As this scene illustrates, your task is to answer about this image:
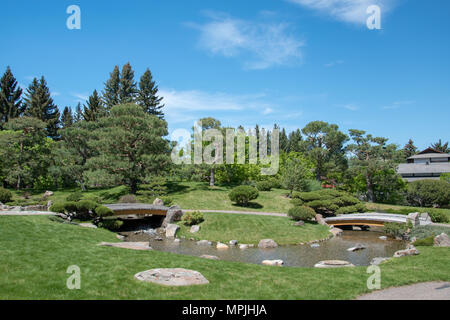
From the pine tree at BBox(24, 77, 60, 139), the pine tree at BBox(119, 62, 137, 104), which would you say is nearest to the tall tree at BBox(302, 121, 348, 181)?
the pine tree at BBox(119, 62, 137, 104)

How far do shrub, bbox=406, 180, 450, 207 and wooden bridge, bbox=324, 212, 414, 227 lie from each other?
13206mm

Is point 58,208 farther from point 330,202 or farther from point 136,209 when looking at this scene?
point 330,202

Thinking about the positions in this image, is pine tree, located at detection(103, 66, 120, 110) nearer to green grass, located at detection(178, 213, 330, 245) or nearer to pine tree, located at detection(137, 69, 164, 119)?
pine tree, located at detection(137, 69, 164, 119)

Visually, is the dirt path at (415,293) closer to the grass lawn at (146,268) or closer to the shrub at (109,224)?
the grass lawn at (146,268)

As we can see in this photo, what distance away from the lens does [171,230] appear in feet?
82.8

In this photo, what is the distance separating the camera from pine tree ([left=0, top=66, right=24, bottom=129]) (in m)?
56.8

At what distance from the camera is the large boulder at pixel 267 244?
22000 millimetres

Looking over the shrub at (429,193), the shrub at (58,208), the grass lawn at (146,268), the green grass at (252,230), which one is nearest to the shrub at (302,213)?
the green grass at (252,230)

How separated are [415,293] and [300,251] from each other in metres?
11.8

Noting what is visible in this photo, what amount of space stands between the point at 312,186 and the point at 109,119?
93.7 ft

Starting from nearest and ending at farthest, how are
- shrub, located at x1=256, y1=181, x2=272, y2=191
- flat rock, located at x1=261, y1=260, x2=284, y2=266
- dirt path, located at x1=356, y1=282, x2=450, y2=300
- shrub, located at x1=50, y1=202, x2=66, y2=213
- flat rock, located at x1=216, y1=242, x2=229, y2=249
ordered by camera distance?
dirt path, located at x1=356, y1=282, x2=450, y2=300, flat rock, located at x1=261, y1=260, x2=284, y2=266, flat rock, located at x1=216, y1=242, x2=229, y2=249, shrub, located at x1=50, y1=202, x2=66, y2=213, shrub, located at x1=256, y1=181, x2=272, y2=191

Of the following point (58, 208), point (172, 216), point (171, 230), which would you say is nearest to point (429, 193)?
point (172, 216)

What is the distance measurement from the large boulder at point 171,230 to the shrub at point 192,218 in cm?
121
